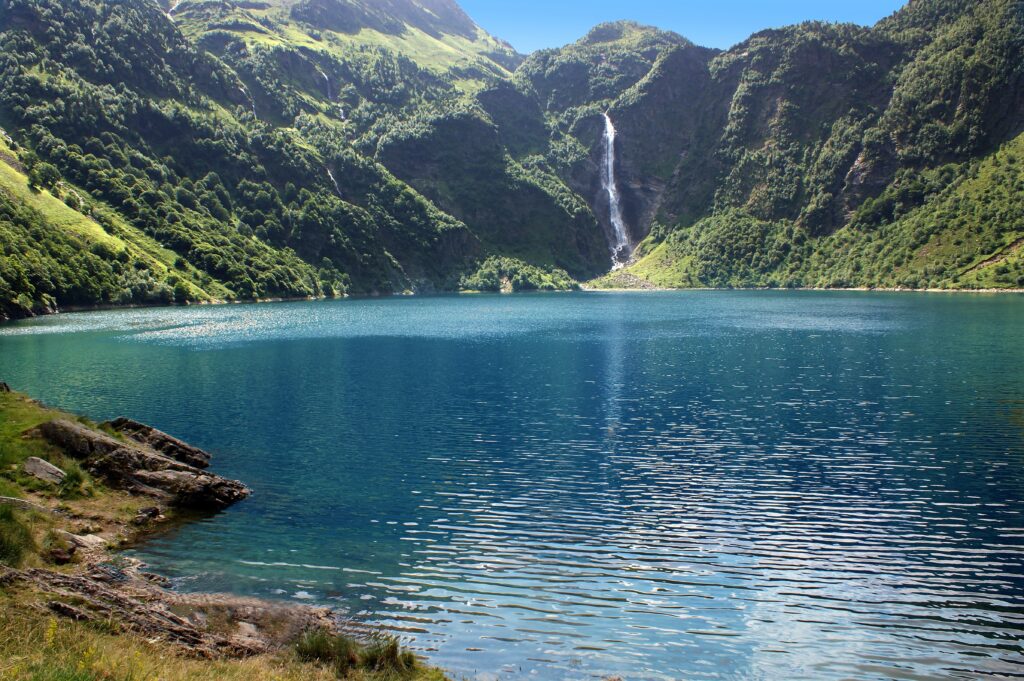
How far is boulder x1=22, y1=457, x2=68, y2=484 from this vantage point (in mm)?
31469

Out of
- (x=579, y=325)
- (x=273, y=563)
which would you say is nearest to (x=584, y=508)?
(x=273, y=563)

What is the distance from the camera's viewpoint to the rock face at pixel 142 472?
110 ft

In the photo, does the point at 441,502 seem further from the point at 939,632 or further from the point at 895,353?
the point at 895,353

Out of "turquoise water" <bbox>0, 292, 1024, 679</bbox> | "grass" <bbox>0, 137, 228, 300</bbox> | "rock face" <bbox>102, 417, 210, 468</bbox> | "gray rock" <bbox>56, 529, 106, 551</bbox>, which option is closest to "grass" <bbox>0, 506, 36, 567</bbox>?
"gray rock" <bbox>56, 529, 106, 551</bbox>

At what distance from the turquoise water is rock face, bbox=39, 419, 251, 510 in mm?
1603

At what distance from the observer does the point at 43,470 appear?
104 feet

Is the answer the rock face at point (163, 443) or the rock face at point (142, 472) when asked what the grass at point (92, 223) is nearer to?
the rock face at point (163, 443)

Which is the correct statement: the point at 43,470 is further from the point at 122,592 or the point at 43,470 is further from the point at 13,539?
the point at 122,592

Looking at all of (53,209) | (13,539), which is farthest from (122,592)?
(53,209)

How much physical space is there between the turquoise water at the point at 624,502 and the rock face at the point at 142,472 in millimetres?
1603

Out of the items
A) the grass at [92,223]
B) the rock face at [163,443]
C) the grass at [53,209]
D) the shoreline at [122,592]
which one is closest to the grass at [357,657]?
the shoreline at [122,592]

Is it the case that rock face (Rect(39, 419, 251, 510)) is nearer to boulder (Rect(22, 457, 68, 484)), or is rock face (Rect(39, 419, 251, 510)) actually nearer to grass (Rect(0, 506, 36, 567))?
boulder (Rect(22, 457, 68, 484))

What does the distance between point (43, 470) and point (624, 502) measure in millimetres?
25705

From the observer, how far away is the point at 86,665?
13695 millimetres
